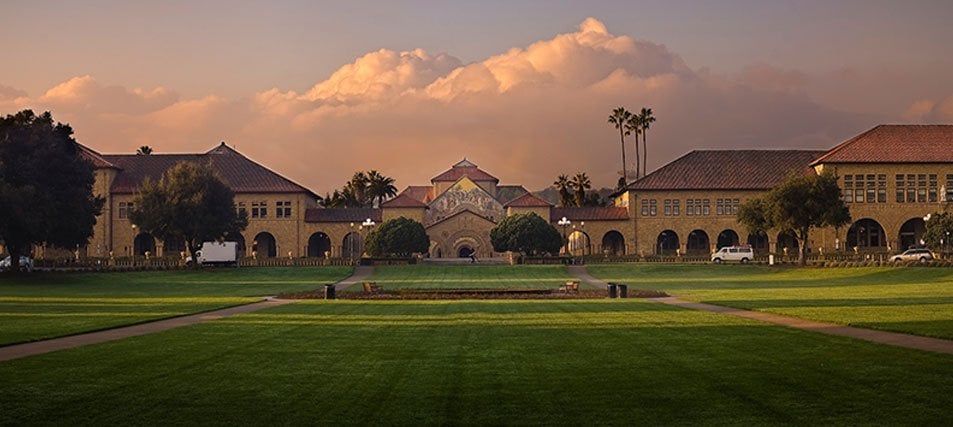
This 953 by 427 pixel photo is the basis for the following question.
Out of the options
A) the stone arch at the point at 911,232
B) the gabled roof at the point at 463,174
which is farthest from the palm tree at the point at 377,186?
the stone arch at the point at 911,232

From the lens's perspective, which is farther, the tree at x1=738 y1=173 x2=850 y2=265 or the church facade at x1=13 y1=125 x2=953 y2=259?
the church facade at x1=13 y1=125 x2=953 y2=259

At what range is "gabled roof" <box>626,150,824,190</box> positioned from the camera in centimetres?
10350

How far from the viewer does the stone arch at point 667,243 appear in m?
106

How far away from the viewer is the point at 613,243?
355 feet

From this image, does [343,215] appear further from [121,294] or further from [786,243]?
[121,294]

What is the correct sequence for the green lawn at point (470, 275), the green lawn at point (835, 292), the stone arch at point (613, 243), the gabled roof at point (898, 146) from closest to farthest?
the green lawn at point (835, 292) → the green lawn at point (470, 275) → the gabled roof at point (898, 146) → the stone arch at point (613, 243)

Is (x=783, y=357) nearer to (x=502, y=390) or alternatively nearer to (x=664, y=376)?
(x=664, y=376)

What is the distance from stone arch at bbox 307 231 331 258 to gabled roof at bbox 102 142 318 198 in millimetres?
4805

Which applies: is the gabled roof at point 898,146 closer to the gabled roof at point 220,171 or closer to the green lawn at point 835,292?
the green lawn at point 835,292

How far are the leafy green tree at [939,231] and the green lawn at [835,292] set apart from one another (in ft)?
58.7

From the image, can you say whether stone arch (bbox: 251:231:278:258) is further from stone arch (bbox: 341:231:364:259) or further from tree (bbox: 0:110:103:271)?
tree (bbox: 0:110:103:271)

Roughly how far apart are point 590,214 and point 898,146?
100ft

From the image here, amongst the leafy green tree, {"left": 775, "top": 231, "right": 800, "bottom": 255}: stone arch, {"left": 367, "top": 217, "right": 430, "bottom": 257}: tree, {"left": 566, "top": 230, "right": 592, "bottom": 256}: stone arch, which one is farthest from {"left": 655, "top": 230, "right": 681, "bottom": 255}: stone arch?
{"left": 367, "top": 217, "right": 430, "bottom": 257}: tree

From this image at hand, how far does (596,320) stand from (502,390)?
45.3 ft
